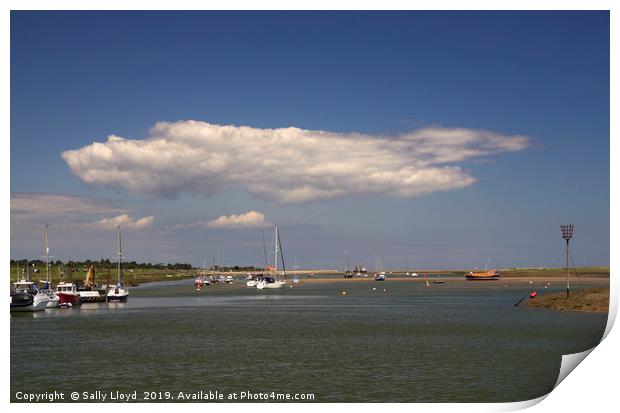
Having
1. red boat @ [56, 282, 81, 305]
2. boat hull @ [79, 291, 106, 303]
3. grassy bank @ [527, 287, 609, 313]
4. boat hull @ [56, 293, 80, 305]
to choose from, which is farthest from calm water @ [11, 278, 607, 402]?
boat hull @ [79, 291, 106, 303]

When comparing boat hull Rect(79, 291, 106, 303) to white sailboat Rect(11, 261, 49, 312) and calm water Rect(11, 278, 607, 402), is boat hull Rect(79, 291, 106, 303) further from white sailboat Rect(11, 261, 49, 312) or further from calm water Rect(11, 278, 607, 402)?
calm water Rect(11, 278, 607, 402)

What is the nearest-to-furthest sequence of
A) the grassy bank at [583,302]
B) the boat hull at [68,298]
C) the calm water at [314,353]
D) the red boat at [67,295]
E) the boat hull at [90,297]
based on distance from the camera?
the calm water at [314,353] → the grassy bank at [583,302] → the boat hull at [68,298] → the red boat at [67,295] → the boat hull at [90,297]

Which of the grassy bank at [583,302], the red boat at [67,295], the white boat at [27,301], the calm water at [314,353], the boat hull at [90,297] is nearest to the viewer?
the calm water at [314,353]

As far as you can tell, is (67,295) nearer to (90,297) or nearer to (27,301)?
(90,297)

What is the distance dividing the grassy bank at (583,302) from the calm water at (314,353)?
229cm

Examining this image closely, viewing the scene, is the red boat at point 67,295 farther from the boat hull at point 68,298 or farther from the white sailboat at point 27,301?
the white sailboat at point 27,301

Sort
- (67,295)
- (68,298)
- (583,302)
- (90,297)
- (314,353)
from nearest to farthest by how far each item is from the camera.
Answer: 1. (314,353)
2. (583,302)
3. (67,295)
4. (68,298)
5. (90,297)

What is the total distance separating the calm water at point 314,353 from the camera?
35.9 meters

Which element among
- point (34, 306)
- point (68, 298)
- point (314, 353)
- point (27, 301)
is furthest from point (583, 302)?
point (68, 298)

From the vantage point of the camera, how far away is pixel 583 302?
74.2 metres

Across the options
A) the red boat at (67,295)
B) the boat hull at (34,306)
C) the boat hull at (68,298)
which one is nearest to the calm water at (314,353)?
the boat hull at (34,306)

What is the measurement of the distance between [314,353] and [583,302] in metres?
40.1
